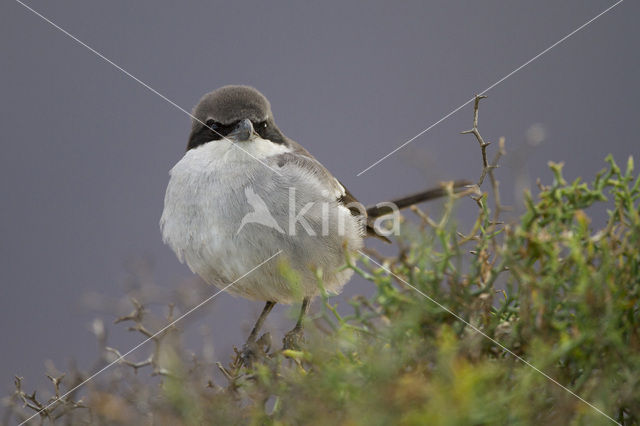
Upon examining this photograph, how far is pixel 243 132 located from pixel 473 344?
4.44 feet

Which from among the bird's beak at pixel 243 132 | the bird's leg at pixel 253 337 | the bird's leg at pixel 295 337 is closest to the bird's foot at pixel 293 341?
the bird's leg at pixel 295 337

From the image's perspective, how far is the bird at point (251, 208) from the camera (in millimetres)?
1861

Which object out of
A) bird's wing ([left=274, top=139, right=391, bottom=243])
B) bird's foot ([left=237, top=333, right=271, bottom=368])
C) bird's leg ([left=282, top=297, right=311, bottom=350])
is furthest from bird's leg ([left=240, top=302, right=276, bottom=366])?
bird's wing ([left=274, top=139, right=391, bottom=243])

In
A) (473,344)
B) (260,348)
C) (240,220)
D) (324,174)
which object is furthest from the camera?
(324,174)

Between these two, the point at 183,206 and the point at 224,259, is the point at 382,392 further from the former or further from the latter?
the point at 183,206

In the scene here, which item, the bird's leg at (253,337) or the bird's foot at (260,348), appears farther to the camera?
the bird's leg at (253,337)

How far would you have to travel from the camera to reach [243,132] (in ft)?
6.64

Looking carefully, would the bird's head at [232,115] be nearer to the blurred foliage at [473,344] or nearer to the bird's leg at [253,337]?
the bird's leg at [253,337]

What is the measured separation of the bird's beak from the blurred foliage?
1176mm

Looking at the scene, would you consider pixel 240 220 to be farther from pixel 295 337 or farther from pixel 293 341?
pixel 293 341

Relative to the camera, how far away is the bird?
1.86 metres

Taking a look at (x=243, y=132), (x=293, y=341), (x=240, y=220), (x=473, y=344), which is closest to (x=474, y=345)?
(x=473, y=344)

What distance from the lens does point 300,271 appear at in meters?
1.88

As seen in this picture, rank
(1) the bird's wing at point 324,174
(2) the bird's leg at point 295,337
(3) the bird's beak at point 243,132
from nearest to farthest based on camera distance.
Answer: (2) the bird's leg at point 295,337
(3) the bird's beak at point 243,132
(1) the bird's wing at point 324,174
